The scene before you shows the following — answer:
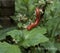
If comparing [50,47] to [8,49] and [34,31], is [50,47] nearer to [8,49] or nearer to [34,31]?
[34,31]

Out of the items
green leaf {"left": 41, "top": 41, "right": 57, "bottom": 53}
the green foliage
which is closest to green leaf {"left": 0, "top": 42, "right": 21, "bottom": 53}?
the green foliage

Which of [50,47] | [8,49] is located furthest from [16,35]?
[50,47]

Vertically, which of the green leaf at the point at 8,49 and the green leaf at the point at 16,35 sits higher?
the green leaf at the point at 16,35

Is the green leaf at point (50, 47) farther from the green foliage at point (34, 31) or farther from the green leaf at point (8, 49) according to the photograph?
the green leaf at point (8, 49)

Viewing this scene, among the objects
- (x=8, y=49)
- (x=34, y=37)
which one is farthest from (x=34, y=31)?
(x=8, y=49)

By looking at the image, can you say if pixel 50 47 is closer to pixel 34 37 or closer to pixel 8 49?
pixel 34 37

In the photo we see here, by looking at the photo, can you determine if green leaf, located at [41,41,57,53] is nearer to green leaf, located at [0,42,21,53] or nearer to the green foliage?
the green foliage

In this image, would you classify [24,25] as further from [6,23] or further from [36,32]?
[6,23]

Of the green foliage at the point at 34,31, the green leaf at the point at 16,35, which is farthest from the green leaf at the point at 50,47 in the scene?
the green leaf at the point at 16,35
